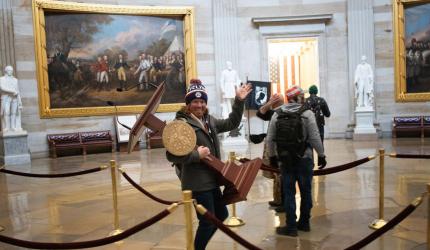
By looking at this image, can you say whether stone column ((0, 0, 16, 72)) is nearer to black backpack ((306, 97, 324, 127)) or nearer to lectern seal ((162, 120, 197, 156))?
black backpack ((306, 97, 324, 127))

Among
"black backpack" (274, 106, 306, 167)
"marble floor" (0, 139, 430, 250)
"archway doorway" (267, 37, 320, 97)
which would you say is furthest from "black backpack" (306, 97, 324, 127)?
"archway doorway" (267, 37, 320, 97)

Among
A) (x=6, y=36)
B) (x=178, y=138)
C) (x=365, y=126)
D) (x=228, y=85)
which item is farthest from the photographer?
(x=365, y=126)

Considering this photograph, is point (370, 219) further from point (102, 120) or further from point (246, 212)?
point (102, 120)

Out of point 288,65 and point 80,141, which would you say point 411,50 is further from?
point 80,141

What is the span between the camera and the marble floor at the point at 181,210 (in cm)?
507

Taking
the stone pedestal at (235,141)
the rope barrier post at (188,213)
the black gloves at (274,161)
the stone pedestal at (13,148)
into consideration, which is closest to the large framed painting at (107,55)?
the stone pedestal at (13,148)

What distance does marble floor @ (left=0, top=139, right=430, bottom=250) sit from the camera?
16.6ft

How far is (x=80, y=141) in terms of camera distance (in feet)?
49.7

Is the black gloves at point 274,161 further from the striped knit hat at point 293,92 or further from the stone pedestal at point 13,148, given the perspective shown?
the stone pedestal at point 13,148

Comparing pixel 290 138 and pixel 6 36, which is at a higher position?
pixel 6 36

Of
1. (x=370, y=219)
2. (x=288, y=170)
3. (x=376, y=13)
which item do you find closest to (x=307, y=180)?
(x=288, y=170)

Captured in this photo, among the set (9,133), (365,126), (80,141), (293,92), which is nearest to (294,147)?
(293,92)

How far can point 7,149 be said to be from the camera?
42.7 feet

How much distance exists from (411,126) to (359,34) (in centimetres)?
407
